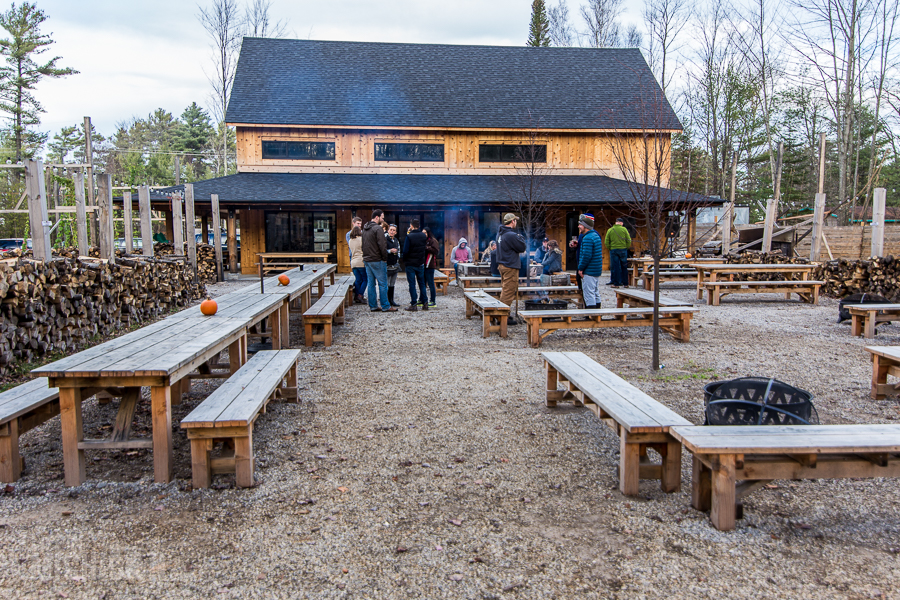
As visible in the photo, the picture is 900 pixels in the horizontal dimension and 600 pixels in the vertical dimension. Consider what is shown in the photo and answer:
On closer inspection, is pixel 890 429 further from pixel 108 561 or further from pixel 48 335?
pixel 48 335

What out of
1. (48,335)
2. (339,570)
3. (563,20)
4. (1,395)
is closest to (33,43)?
(563,20)

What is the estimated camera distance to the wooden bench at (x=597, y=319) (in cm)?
803

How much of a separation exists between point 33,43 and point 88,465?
4648 cm

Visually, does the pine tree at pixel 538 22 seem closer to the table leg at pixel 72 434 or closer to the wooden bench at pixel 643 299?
the wooden bench at pixel 643 299

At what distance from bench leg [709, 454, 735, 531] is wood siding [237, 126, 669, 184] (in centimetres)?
2015

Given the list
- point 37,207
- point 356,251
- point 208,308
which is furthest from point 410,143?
point 208,308

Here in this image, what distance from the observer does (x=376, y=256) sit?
420 inches

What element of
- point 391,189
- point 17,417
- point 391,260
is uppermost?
point 391,189

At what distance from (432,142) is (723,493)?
20.7m

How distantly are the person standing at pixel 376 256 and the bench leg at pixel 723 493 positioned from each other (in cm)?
795

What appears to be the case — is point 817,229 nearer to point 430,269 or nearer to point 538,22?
point 430,269

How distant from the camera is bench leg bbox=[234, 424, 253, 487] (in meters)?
3.54

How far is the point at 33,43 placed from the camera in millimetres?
39188

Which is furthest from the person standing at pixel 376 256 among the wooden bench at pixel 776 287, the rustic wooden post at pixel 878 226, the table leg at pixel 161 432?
the rustic wooden post at pixel 878 226
